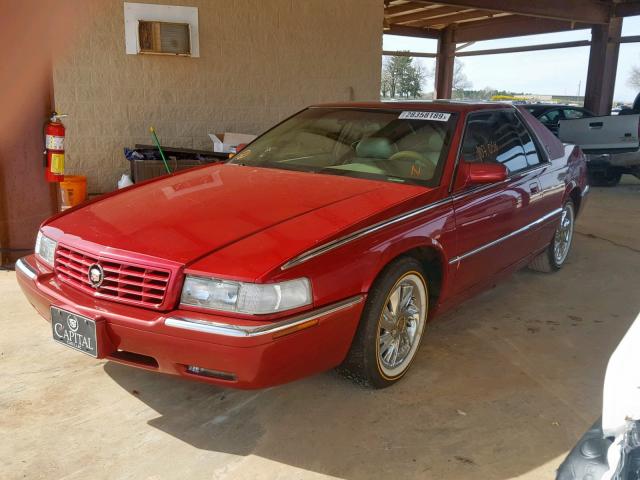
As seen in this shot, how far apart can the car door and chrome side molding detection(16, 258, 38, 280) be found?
2169 millimetres

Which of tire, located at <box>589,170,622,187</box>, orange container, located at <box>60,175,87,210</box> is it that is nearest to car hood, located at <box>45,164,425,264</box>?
orange container, located at <box>60,175,87,210</box>

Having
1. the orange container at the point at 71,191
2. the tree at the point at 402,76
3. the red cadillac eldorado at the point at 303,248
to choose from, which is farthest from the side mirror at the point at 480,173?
the tree at the point at 402,76

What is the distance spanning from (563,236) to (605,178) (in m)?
6.35

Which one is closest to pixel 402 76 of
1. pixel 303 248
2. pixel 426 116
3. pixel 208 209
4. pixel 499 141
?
pixel 499 141

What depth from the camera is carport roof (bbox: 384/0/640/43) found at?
35.6 ft

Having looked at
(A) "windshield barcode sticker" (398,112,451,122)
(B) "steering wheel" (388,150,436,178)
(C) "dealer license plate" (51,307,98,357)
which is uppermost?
(A) "windshield barcode sticker" (398,112,451,122)

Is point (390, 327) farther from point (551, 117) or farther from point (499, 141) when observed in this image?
point (551, 117)

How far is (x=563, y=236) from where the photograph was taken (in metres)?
5.25

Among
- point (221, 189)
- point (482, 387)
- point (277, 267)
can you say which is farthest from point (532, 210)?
point (277, 267)

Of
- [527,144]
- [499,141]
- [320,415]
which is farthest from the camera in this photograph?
[527,144]

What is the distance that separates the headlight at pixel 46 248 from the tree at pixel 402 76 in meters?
34.3

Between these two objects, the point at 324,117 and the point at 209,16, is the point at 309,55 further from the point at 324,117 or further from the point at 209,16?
the point at 324,117

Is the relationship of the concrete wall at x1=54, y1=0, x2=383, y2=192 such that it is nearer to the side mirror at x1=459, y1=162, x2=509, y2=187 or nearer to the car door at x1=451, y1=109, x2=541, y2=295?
the car door at x1=451, y1=109, x2=541, y2=295

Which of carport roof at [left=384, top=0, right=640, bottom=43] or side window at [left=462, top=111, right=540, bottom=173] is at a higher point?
carport roof at [left=384, top=0, right=640, bottom=43]
